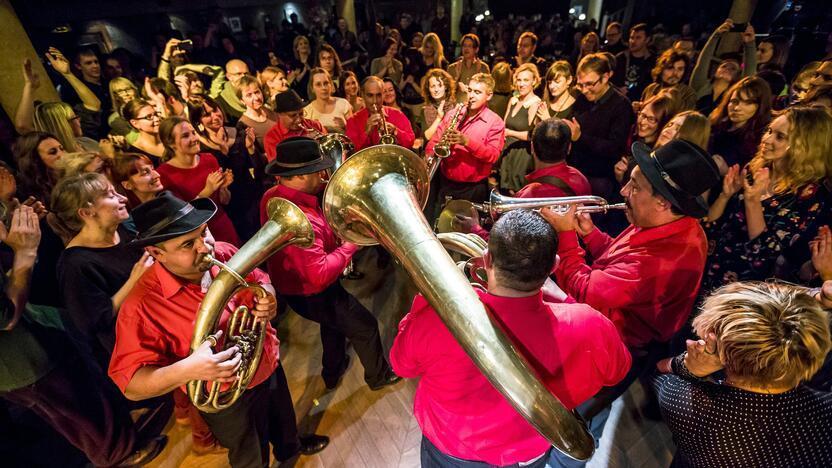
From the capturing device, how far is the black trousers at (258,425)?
6.98ft

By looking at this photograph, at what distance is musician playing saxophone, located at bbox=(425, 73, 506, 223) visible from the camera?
406 cm

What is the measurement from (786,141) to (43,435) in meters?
6.51

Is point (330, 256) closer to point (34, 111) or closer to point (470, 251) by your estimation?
point (470, 251)

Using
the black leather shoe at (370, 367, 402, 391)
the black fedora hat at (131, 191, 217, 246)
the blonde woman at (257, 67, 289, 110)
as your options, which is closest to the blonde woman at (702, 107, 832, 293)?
the black leather shoe at (370, 367, 402, 391)

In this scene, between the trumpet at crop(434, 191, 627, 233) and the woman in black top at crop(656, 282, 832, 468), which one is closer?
the woman in black top at crop(656, 282, 832, 468)

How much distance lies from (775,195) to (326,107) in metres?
4.99

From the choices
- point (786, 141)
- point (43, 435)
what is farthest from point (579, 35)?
point (43, 435)

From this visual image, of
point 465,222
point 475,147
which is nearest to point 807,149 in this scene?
point 465,222

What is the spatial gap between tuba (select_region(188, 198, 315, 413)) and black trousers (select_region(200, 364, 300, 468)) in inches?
10.7

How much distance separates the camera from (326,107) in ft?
17.1

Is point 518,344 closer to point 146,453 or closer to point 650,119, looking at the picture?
point 146,453

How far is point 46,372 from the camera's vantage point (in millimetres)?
2354

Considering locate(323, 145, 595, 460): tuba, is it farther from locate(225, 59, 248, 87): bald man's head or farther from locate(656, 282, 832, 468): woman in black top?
locate(225, 59, 248, 87): bald man's head

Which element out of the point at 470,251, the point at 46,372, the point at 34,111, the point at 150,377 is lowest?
the point at 46,372
